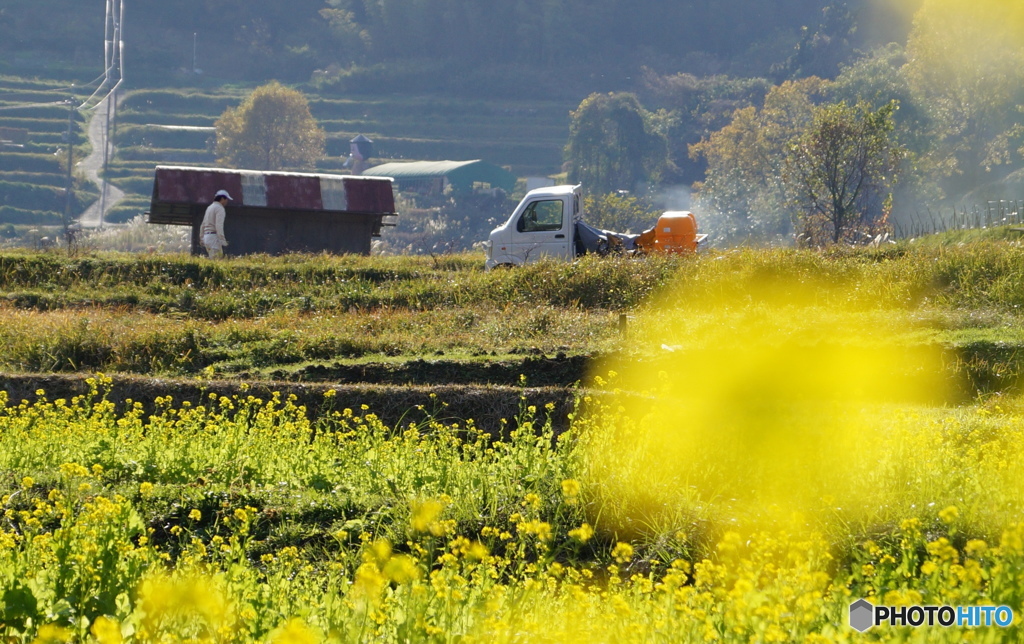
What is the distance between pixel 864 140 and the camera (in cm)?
4178

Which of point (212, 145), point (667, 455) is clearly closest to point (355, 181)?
point (667, 455)

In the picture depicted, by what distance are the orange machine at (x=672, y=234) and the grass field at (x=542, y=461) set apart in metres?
5.08

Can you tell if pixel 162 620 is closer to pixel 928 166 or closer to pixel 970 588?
pixel 970 588

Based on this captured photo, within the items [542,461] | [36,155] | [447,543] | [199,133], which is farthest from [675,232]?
[199,133]

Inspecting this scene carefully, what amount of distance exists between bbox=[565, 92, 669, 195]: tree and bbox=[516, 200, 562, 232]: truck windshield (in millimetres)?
61084

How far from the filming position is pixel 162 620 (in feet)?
13.9

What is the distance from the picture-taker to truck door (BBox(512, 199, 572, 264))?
22.5 meters

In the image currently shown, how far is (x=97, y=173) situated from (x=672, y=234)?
251ft

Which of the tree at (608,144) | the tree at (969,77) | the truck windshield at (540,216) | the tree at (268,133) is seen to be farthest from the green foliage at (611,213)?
the truck windshield at (540,216)

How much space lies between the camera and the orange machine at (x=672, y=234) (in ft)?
77.0

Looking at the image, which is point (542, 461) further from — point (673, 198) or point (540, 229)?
point (673, 198)

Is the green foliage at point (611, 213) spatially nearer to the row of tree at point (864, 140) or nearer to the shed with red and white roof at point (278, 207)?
the row of tree at point (864, 140)

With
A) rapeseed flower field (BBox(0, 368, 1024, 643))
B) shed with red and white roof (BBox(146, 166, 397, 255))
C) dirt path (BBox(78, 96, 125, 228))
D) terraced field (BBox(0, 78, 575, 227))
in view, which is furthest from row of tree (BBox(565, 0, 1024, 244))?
dirt path (BBox(78, 96, 125, 228))

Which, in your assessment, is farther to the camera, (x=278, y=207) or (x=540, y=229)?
(x=278, y=207)
